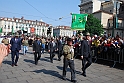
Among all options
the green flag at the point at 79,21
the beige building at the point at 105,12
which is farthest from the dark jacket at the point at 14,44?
the beige building at the point at 105,12

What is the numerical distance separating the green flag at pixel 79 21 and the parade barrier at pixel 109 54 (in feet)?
7.39

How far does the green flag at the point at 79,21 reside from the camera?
1274 centimetres

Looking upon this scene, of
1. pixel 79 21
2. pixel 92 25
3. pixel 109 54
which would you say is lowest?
pixel 109 54

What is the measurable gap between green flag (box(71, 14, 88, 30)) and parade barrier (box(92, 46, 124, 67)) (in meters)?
2.25

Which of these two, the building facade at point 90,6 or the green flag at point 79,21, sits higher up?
the building facade at point 90,6

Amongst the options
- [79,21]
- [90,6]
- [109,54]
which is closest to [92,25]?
[90,6]

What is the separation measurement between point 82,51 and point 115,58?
3.60 meters

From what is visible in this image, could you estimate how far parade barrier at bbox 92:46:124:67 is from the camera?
9.39m

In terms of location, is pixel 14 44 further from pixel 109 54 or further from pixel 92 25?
pixel 92 25

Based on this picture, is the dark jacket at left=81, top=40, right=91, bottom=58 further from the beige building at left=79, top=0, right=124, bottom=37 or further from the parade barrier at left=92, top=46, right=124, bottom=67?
the beige building at left=79, top=0, right=124, bottom=37

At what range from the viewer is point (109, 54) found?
408 inches

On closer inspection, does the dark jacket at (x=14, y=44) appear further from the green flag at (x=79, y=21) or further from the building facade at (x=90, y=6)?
the building facade at (x=90, y=6)

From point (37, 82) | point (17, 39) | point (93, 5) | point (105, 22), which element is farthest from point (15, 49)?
point (93, 5)

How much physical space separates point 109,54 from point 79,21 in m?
3.93
